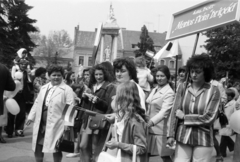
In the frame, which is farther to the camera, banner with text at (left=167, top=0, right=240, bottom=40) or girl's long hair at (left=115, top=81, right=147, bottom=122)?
banner with text at (left=167, top=0, right=240, bottom=40)

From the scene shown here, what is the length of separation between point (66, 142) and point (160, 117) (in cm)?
155

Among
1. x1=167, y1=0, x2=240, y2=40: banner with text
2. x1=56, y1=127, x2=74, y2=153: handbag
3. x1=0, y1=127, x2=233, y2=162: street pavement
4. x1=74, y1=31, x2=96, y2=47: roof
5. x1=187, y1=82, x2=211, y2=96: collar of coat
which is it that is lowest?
x1=0, y1=127, x2=233, y2=162: street pavement

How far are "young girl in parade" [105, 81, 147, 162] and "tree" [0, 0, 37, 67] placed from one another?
20898mm

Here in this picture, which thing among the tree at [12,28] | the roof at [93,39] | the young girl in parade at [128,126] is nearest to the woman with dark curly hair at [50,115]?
the young girl in parade at [128,126]

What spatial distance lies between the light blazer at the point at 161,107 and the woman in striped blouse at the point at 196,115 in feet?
1.49

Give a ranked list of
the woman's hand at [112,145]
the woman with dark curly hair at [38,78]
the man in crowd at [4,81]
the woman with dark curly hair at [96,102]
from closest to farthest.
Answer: the woman's hand at [112,145]
the woman with dark curly hair at [96,102]
the man in crowd at [4,81]
the woman with dark curly hair at [38,78]

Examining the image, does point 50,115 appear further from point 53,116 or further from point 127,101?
point 127,101

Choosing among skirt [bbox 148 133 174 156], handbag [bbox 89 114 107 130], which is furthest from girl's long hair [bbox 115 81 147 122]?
skirt [bbox 148 133 174 156]

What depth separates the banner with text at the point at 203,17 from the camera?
4.22 metres

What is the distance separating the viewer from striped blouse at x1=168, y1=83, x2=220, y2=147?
3.60m

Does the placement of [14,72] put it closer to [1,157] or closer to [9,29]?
[1,157]

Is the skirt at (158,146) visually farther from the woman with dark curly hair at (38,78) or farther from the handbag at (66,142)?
the woman with dark curly hair at (38,78)

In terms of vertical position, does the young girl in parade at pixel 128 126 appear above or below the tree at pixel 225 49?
below

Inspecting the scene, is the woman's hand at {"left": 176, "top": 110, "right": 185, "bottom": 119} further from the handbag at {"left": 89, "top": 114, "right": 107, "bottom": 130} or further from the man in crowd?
the man in crowd
